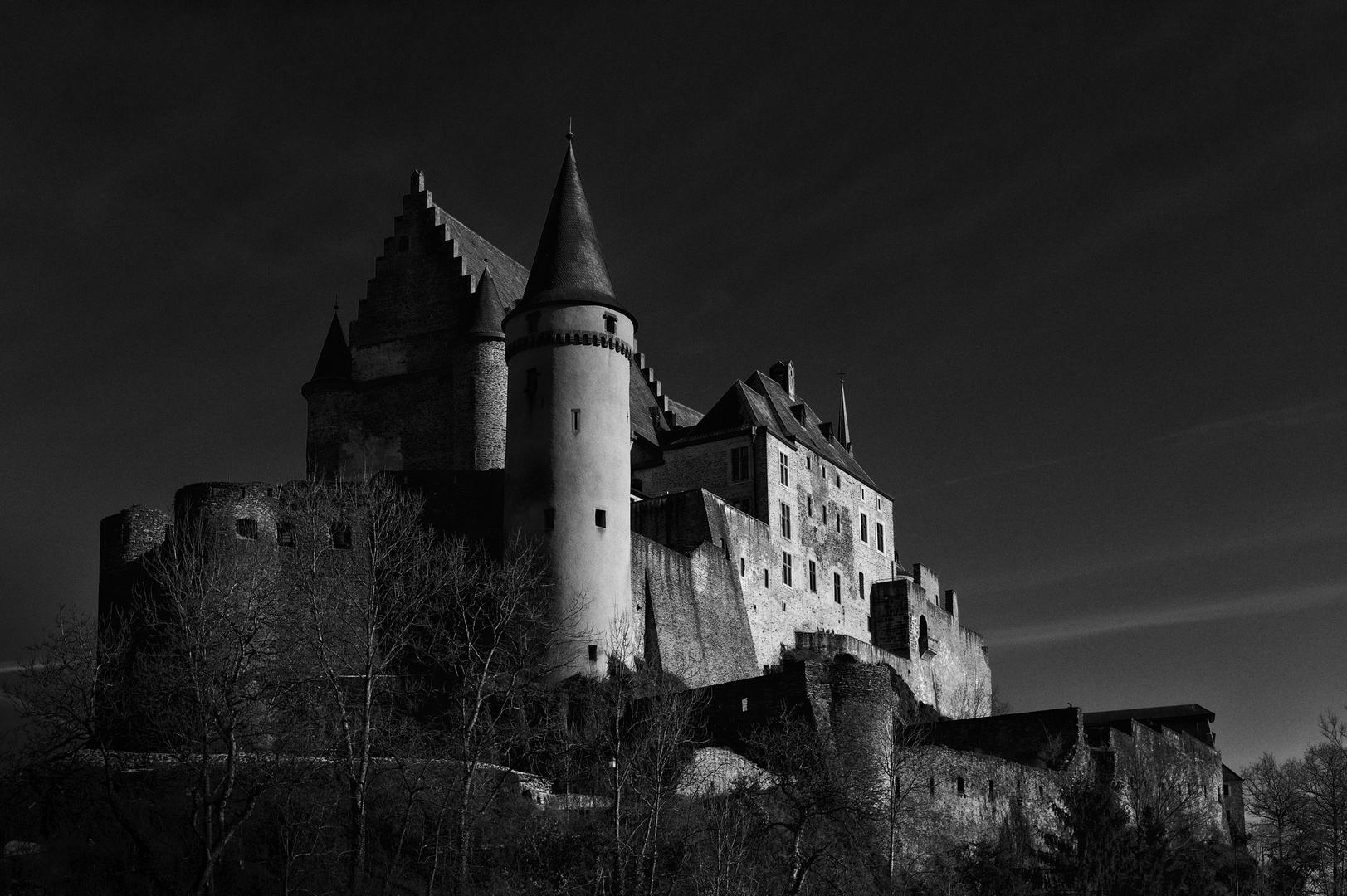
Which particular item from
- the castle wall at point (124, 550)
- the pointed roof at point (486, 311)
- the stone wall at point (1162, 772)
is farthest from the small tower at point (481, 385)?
the stone wall at point (1162, 772)

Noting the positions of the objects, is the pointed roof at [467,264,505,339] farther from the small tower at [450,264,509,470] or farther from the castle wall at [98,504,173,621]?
the castle wall at [98,504,173,621]

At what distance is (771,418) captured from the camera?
66312mm

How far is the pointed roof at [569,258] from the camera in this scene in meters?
48.1

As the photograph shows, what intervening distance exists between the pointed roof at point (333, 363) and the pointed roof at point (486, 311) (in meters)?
5.47

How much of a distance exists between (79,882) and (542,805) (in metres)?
9.86

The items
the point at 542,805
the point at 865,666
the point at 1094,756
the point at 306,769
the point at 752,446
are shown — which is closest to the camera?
the point at 306,769

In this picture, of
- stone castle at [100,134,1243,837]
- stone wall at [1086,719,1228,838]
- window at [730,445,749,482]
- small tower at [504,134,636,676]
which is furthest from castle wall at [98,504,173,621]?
stone wall at [1086,719,1228,838]

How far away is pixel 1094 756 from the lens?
175ft

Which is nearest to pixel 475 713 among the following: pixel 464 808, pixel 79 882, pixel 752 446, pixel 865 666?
pixel 464 808

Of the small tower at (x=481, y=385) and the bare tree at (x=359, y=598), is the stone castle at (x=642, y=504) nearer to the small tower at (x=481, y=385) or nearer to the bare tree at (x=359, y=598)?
the small tower at (x=481, y=385)

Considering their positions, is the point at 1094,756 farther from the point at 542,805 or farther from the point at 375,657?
the point at 375,657

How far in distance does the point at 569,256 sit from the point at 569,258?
0.28 feet

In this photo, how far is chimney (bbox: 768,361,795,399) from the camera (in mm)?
75500

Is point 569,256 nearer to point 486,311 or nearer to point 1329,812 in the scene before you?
point 486,311
